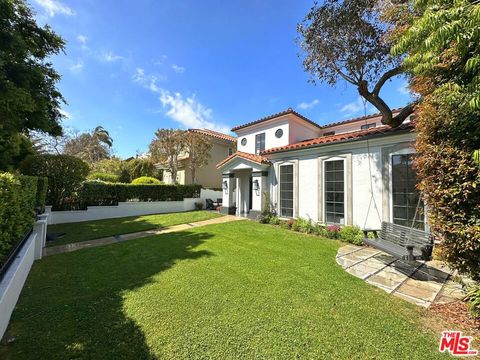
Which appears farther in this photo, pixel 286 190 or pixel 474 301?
pixel 286 190

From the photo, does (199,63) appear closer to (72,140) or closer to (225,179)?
(225,179)

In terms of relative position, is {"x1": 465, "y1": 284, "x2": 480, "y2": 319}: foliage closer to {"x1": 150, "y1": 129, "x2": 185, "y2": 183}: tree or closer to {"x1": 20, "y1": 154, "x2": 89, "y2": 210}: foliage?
{"x1": 20, "y1": 154, "x2": 89, "y2": 210}: foliage

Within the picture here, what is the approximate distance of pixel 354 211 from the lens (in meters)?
8.98

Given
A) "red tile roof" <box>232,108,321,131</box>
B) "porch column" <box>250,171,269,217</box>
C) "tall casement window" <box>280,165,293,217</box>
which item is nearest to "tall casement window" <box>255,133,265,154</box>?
"red tile roof" <box>232,108,321,131</box>

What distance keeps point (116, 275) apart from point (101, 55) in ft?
33.3

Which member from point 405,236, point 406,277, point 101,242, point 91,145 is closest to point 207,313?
point 406,277

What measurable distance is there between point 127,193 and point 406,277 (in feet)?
50.5

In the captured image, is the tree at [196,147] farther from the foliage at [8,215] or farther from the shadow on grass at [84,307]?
the foliage at [8,215]

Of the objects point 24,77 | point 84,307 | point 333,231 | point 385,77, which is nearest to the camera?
point 84,307

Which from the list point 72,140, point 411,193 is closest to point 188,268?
point 411,193

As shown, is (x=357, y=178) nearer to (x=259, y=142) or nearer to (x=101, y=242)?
(x=259, y=142)

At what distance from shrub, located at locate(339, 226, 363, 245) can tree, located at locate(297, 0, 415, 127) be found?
178 inches

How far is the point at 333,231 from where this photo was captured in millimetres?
8938

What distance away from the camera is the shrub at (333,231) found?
28.8 ft
